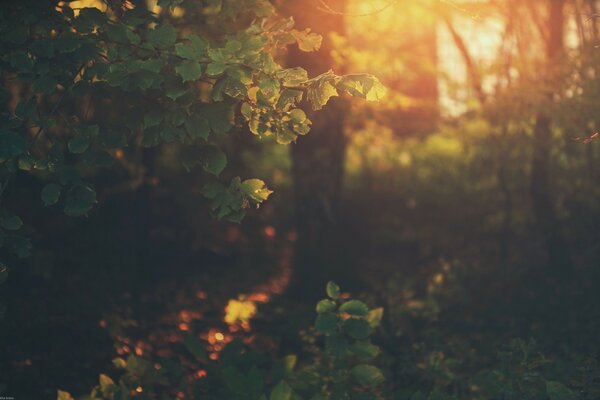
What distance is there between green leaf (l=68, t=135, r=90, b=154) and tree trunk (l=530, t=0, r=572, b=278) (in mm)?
4970

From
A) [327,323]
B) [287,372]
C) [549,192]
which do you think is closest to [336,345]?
[327,323]

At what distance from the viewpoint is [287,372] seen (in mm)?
4090

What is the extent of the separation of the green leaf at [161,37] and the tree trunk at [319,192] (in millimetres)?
3499

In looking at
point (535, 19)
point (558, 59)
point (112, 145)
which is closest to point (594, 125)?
point (558, 59)

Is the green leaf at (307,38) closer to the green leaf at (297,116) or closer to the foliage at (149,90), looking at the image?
the foliage at (149,90)

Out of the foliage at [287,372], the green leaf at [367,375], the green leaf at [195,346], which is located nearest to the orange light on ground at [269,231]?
the foliage at [287,372]

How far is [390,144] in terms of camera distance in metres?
11.8

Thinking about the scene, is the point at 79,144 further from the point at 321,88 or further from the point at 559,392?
the point at 559,392

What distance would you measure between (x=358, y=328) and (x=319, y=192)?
3374 mm

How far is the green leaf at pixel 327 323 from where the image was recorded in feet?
12.2

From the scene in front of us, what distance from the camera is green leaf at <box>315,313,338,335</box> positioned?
3719 mm

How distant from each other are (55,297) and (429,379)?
375 cm

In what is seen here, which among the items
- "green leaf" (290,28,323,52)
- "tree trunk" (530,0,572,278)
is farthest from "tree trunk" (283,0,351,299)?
"green leaf" (290,28,323,52)

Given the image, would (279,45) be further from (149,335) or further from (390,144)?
(390,144)
